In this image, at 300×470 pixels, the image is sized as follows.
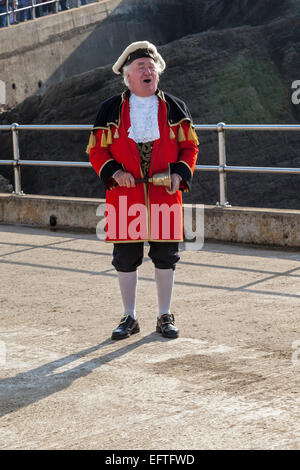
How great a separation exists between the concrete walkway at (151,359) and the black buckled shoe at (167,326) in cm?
5

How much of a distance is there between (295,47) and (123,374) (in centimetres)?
3239

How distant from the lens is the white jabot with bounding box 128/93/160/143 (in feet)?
16.8


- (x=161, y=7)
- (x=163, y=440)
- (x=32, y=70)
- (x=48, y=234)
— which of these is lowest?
(x=163, y=440)

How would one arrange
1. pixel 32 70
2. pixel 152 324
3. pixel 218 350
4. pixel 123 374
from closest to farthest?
pixel 123 374 < pixel 218 350 < pixel 152 324 < pixel 32 70

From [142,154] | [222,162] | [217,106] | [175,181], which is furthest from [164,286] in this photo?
[217,106]

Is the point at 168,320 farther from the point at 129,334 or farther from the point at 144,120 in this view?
the point at 144,120

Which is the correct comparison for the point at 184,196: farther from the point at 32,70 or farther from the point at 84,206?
the point at 84,206

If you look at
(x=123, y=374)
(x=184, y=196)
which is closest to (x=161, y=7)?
(x=184, y=196)

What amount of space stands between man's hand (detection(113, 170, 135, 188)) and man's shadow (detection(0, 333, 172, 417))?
875 mm

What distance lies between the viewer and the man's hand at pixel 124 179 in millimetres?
5062

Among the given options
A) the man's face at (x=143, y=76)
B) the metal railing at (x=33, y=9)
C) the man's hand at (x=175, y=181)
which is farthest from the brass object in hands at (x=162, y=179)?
the metal railing at (x=33, y=9)

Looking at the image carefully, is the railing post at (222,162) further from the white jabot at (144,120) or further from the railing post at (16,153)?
the white jabot at (144,120)

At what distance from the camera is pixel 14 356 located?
4898 mm

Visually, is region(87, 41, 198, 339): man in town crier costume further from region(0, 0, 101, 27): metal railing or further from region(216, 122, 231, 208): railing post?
region(0, 0, 101, 27): metal railing
